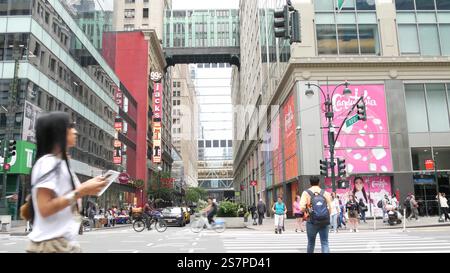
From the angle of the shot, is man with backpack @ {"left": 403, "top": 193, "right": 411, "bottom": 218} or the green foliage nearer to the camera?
man with backpack @ {"left": 403, "top": 193, "right": 411, "bottom": 218}

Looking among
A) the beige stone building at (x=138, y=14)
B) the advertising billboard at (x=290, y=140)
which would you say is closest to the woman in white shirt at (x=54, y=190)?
the advertising billboard at (x=290, y=140)

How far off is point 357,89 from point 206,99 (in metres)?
124

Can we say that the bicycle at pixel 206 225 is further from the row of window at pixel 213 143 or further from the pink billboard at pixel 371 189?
the row of window at pixel 213 143

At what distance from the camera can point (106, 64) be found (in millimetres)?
52000

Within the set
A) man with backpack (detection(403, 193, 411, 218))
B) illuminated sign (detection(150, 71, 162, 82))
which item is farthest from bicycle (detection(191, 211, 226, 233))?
illuminated sign (detection(150, 71, 162, 82))

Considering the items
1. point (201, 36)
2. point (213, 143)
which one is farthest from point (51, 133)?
point (213, 143)

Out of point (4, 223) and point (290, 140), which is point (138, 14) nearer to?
point (290, 140)

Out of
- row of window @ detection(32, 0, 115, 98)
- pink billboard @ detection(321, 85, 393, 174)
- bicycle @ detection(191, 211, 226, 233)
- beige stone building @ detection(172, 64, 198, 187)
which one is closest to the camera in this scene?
bicycle @ detection(191, 211, 226, 233)

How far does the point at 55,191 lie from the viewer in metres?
2.96

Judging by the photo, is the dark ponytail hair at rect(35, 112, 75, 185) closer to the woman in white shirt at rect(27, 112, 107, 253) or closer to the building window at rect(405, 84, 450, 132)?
the woman in white shirt at rect(27, 112, 107, 253)

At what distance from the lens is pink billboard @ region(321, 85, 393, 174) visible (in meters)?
30.6

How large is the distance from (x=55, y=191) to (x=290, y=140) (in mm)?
32059

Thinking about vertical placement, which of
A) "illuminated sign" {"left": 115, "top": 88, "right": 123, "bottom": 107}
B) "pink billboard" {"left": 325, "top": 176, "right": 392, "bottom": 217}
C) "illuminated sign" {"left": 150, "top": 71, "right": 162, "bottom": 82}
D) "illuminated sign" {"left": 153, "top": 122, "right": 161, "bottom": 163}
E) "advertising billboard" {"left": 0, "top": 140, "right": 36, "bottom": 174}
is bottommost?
"pink billboard" {"left": 325, "top": 176, "right": 392, "bottom": 217}
